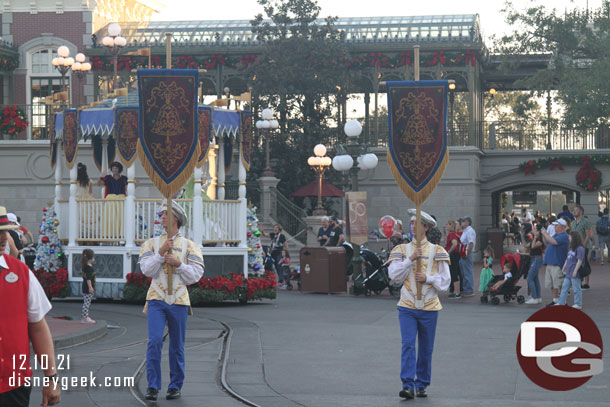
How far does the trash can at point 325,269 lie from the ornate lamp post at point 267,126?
11.1 metres

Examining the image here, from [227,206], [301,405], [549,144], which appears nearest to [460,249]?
[227,206]

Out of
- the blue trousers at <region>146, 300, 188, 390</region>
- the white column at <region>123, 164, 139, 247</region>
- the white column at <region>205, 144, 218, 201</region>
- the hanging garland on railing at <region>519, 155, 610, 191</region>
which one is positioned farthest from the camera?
the hanging garland on railing at <region>519, 155, 610, 191</region>

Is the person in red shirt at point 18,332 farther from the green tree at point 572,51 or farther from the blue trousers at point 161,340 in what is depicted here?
the green tree at point 572,51

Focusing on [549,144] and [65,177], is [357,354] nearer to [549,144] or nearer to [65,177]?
[65,177]

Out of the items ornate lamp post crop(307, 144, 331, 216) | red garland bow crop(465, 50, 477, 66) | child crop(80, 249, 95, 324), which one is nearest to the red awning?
ornate lamp post crop(307, 144, 331, 216)

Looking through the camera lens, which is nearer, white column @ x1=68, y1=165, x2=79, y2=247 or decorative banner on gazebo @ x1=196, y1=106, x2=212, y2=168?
decorative banner on gazebo @ x1=196, y1=106, x2=212, y2=168

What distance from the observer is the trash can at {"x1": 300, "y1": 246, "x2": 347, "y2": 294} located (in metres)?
22.0

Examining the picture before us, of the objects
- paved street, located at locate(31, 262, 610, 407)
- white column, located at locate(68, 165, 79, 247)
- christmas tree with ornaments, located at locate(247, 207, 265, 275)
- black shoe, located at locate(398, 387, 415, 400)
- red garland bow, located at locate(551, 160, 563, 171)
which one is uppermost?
red garland bow, located at locate(551, 160, 563, 171)

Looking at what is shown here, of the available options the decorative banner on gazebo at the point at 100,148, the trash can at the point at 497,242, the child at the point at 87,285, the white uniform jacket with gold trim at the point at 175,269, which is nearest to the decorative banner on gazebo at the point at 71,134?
the decorative banner on gazebo at the point at 100,148

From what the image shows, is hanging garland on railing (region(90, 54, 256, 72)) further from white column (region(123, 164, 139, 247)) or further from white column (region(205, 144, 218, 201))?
white column (region(123, 164, 139, 247))

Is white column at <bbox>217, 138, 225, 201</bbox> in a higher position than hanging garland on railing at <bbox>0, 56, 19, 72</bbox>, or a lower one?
lower

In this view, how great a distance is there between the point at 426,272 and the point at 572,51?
2647cm

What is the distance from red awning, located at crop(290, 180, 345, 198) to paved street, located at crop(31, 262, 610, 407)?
16.2 metres

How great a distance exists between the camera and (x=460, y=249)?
20.5m
